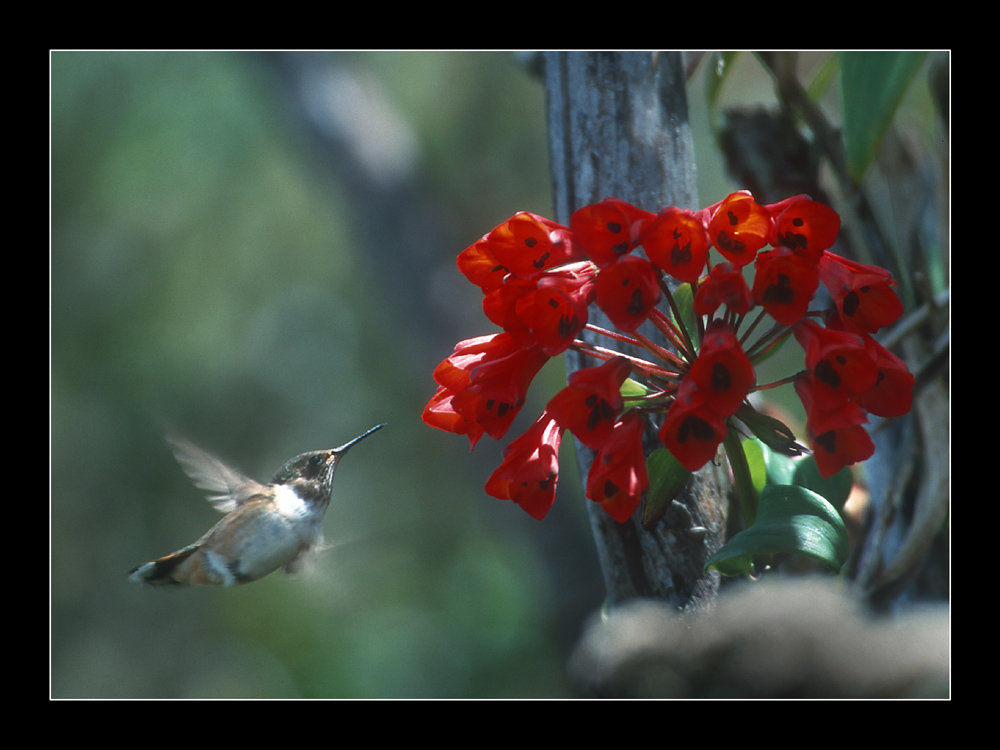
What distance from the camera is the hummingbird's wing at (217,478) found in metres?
1.26

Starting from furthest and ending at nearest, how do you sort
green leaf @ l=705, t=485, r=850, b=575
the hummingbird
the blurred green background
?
the blurred green background
the hummingbird
green leaf @ l=705, t=485, r=850, b=575

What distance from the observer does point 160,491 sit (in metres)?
2.57

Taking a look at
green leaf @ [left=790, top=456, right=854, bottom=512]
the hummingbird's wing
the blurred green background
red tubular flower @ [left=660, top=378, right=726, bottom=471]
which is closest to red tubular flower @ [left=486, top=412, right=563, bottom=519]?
red tubular flower @ [left=660, top=378, right=726, bottom=471]

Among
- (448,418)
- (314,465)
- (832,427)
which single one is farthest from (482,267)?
(314,465)

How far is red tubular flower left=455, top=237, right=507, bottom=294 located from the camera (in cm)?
87

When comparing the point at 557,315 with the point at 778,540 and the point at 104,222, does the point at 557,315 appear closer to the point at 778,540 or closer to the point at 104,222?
the point at 778,540

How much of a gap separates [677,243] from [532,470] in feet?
0.86

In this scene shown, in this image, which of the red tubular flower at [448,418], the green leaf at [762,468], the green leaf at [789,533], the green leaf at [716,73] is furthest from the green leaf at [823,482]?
the green leaf at [716,73]

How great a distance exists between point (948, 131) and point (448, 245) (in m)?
1.55

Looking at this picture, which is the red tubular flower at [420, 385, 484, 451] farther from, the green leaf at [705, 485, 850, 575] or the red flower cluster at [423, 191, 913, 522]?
the green leaf at [705, 485, 850, 575]

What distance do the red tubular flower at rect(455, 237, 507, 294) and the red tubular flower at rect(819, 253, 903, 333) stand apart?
0.34 metres

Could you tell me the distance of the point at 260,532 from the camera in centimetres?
120

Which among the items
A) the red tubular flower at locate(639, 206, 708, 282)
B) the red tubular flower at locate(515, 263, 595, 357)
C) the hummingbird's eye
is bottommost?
the hummingbird's eye
